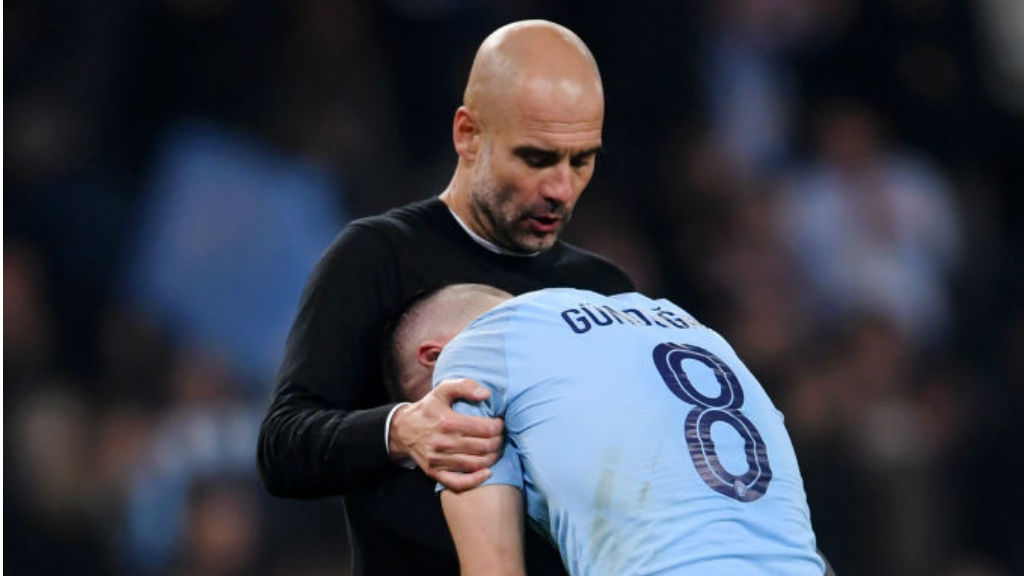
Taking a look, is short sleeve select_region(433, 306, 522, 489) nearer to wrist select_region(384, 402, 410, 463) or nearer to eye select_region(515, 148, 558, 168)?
wrist select_region(384, 402, 410, 463)

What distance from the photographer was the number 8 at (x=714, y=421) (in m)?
2.47

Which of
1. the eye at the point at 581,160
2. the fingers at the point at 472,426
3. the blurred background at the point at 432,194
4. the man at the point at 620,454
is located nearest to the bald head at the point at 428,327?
the man at the point at 620,454

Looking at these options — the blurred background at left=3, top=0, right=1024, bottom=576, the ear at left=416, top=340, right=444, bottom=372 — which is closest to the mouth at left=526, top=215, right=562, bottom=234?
the ear at left=416, top=340, right=444, bottom=372

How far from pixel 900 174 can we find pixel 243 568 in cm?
306

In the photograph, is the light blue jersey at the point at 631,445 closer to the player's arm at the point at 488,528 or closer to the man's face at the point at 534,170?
the player's arm at the point at 488,528

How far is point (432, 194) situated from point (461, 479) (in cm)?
322

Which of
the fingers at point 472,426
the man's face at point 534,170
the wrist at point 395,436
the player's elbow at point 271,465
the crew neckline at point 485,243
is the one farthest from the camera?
the crew neckline at point 485,243

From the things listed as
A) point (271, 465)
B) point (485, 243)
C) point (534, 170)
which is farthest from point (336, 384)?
point (534, 170)

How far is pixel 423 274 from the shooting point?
3.36 meters

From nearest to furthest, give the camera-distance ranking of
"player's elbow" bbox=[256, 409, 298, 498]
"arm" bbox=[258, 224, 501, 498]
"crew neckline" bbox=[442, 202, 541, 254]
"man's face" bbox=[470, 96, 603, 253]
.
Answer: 1. "arm" bbox=[258, 224, 501, 498]
2. "player's elbow" bbox=[256, 409, 298, 498]
3. "man's face" bbox=[470, 96, 603, 253]
4. "crew neckline" bbox=[442, 202, 541, 254]

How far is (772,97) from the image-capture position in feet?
21.5

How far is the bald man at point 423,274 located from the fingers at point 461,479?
0.16 metres

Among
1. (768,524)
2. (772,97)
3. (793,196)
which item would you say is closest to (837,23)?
(772,97)

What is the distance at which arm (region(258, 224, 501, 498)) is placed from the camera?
2.90 meters
